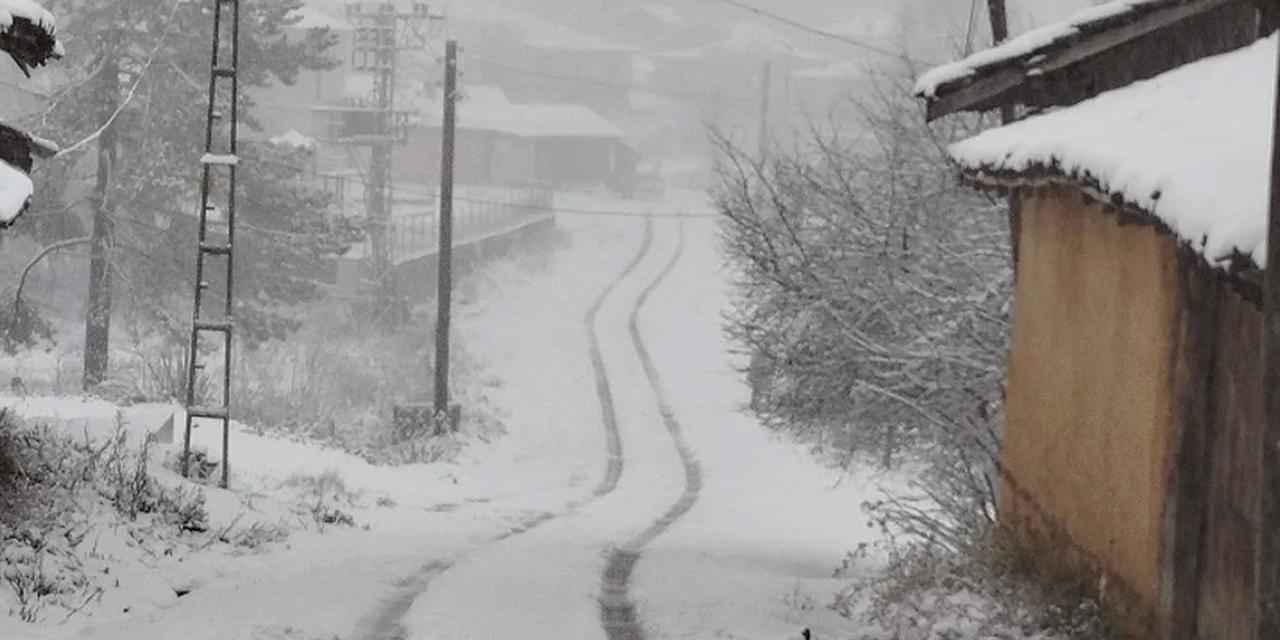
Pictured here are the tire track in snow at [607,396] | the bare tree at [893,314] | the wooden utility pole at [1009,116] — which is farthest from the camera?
the tire track in snow at [607,396]

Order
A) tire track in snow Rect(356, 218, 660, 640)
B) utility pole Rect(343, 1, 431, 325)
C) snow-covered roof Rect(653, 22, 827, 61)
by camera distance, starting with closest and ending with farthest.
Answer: tire track in snow Rect(356, 218, 660, 640)
utility pole Rect(343, 1, 431, 325)
snow-covered roof Rect(653, 22, 827, 61)

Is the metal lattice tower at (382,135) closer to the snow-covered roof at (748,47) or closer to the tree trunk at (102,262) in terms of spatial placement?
the tree trunk at (102,262)

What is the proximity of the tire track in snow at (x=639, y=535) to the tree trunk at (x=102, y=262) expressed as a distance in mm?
11952

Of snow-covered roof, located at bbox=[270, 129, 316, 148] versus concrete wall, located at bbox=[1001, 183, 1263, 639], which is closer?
concrete wall, located at bbox=[1001, 183, 1263, 639]

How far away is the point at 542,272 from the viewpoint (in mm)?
59312

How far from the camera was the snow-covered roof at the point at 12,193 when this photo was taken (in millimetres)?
11781

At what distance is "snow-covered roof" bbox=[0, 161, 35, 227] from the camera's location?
11.8 m

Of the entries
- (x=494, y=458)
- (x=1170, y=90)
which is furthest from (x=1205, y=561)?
(x=494, y=458)

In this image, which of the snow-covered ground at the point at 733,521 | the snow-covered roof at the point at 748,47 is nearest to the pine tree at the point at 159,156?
the snow-covered ground at the point at 733,521

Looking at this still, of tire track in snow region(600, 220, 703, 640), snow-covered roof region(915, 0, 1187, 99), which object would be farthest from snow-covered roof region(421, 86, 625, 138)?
snow-covered roof region(915, 0, 1187, 99)

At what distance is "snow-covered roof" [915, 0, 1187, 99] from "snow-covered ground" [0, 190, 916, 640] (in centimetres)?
423

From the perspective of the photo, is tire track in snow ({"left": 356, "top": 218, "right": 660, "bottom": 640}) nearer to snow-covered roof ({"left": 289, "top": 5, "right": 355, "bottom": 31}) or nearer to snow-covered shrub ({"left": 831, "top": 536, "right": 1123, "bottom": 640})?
snow-covered shrub ({"left": 831, "top": 536, "right": 1123, "bottom": 640})

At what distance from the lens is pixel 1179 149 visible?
27.4 feet

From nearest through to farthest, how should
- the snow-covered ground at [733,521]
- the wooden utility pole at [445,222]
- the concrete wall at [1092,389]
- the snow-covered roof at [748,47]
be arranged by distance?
the concrete wall at [1092,389], the snow-covered ground at [733,521], the wooden utility pole at [445,222], the snow-covered roof at [748,47]
